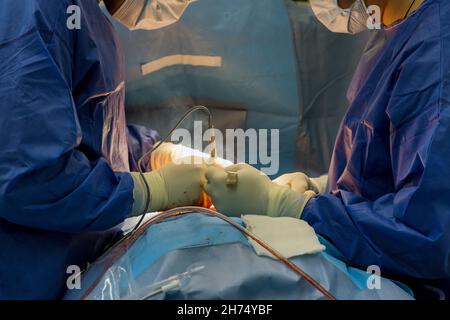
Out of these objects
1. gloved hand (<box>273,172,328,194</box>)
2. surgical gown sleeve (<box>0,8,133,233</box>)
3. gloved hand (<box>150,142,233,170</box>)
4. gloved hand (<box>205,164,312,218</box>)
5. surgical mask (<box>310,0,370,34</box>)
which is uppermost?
surgical mask (<box>310,0,370,34</box>)

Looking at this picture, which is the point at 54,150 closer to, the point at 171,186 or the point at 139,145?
the point at 171,186

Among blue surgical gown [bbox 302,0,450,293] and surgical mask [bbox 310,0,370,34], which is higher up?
surgical mask [bbox 310,0,370,34]

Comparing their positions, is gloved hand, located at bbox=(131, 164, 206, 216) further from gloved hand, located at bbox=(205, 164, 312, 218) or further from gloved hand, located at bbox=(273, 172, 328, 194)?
gloved hand, located at bbox=(273, 172, 328, 194)

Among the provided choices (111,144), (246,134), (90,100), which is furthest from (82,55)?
(246,134)

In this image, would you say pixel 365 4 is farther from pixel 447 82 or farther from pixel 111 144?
pixel 111 144

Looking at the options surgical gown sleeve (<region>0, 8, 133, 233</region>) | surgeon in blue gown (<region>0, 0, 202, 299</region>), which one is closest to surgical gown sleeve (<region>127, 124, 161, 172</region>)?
surgeon in blue gown (<region>0, 0, 202, 299</region>)

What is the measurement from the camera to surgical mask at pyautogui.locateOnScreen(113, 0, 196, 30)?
4.53 ft

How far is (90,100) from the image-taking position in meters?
1.24

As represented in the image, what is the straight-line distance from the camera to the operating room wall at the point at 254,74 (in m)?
2.18

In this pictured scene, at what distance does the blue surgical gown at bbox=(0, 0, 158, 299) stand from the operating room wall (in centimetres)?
91

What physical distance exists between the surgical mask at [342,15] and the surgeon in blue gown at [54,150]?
57 centimetres

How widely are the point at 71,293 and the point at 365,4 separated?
1.06 metres

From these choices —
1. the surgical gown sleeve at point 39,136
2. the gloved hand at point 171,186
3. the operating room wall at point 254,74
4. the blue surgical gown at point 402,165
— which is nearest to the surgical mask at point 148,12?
the surgical gown sleeve at point 39,136

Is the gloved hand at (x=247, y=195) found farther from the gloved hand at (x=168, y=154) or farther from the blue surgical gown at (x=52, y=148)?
the gloved hand at (x=168, y=154)
